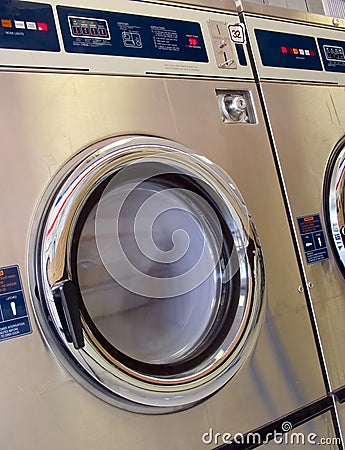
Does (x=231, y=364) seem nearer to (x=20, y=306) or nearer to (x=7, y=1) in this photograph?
(x=20, y=306)

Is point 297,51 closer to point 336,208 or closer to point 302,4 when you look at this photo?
point 336,208

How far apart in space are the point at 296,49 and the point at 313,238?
0.54 m

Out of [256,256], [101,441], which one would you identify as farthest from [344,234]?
[101,441]

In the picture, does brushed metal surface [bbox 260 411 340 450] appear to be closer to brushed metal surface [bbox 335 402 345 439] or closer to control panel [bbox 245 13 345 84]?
brushed metal surface [bbox 335 402 345 439]

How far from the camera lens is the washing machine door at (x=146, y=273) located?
909mm

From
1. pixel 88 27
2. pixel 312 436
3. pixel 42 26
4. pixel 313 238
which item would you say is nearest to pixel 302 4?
pixel 313 238

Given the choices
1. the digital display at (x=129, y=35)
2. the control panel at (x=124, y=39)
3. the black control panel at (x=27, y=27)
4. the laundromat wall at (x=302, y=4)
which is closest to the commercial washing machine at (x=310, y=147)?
the control panel at (x=124, y=39)

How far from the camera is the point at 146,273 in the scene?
1.09m

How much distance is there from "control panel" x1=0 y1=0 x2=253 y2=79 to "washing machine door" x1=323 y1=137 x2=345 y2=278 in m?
0.34

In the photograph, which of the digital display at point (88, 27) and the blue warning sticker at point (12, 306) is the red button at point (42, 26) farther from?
the blue warning sticker at point (12, 306)

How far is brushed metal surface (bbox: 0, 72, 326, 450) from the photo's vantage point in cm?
89

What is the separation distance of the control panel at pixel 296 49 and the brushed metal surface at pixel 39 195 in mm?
126

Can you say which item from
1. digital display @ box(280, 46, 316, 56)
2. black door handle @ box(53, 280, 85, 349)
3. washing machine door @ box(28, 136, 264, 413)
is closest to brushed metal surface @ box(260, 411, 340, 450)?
washing machine door @ box(28, 136, 264, 413)

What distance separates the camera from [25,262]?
91 cm
